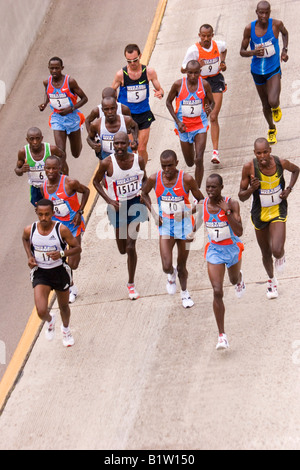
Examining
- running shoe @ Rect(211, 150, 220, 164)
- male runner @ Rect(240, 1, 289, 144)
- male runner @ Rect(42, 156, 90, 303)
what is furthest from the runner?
male runner @ Rect(240, 1, 289, 144)

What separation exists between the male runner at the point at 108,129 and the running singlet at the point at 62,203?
4.23 feet

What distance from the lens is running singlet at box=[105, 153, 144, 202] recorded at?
11.8 m

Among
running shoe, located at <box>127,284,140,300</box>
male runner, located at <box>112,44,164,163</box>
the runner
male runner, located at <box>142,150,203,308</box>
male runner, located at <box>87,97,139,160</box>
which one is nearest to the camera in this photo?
the runner

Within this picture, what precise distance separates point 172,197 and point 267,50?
4.46 meters

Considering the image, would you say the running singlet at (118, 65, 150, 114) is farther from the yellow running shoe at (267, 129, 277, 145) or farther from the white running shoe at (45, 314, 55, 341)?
the white running shoe at (45, 314, 55, 341)

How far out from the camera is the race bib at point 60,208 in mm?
11859

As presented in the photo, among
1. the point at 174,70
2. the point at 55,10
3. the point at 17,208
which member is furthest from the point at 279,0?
the point at 17,208

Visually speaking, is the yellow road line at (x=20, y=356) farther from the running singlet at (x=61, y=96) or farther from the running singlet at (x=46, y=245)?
the running singlet at (x=61, y=96)

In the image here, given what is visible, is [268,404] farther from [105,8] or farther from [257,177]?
[105,8]

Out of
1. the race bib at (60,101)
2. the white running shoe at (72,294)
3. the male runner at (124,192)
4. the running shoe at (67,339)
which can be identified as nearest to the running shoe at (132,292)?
the male runner at (124,192)

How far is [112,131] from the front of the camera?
1291cm

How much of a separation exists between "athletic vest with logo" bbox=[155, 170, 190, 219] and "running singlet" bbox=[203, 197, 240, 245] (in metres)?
0.63

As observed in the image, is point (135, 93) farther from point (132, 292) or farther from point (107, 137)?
point (132, 292)

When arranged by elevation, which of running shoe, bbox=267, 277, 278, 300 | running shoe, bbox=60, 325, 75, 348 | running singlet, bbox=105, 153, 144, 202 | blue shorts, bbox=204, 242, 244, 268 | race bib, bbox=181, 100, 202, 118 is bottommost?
running shoe, bbox=60, 325, 75, 348
